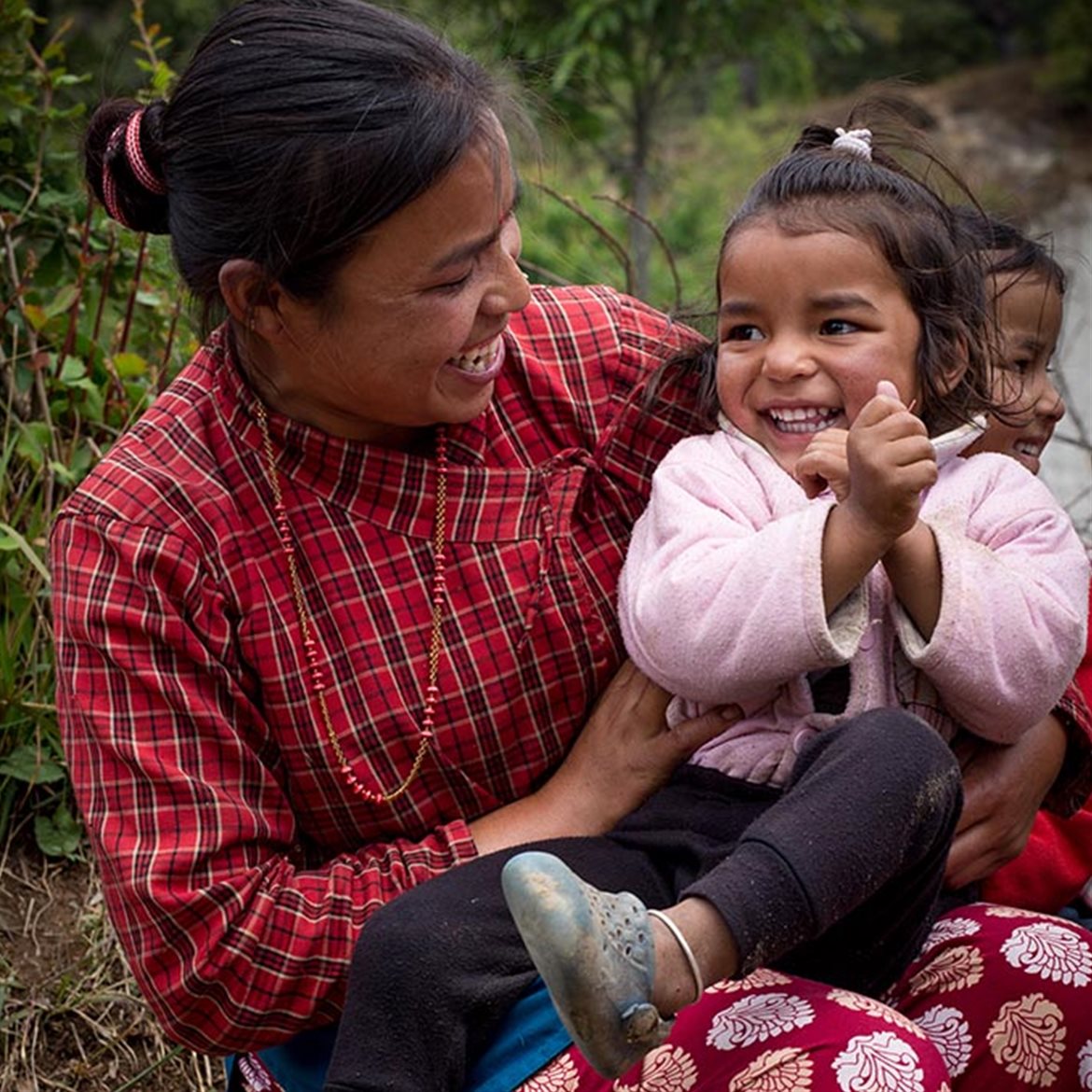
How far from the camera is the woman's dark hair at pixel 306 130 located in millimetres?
1848

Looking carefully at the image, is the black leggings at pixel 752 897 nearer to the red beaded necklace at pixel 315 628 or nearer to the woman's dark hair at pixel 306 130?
the red beaded necklace at pixel 315 628

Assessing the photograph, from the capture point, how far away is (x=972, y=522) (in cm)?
199

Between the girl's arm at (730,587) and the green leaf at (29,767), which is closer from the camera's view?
the girl's arm at (730,587)

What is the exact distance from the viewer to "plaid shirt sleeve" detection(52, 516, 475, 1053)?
1903 mm

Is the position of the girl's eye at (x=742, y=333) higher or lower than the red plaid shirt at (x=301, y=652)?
higher

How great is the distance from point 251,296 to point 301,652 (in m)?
0.40

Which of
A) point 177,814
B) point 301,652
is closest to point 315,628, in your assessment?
point 301,652

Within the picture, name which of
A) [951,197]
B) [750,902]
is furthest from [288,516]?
[951,197]

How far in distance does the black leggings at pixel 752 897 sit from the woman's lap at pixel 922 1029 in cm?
6

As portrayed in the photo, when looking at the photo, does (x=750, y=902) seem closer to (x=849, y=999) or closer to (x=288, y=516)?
(x=849, y=999)

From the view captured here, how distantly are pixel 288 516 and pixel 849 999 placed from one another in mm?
823

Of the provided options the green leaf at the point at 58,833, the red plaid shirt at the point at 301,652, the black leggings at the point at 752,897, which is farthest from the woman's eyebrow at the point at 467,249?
the green leaf at the point at 58,833

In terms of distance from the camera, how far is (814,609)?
181 cm

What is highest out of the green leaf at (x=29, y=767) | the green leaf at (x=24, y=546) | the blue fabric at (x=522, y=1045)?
the blue fabric at (x=522, y=1045)
